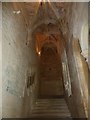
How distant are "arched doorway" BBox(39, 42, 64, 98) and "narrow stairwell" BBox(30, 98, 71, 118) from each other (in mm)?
4284

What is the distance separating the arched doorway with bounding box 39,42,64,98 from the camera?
14.6 m

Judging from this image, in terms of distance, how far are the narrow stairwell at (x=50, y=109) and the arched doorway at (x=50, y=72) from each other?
4284 mm

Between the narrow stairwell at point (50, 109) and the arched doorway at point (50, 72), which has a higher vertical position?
the arched doorway at point (50, 72)

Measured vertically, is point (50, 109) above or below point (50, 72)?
below

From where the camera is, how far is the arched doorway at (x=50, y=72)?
14.6 metres

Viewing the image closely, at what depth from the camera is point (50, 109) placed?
28.9 ft

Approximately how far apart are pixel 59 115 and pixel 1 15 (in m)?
5.07

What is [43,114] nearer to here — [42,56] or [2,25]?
[2,25]

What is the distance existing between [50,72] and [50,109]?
663 cm

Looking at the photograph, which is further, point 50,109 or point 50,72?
point 50,72

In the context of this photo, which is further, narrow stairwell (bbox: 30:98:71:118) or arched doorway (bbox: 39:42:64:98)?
arched doorway (bbox: 39:42:64:98)

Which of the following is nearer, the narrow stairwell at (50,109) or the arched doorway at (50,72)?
the narrow stairwell at (50,109)

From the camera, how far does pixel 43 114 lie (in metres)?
8.21

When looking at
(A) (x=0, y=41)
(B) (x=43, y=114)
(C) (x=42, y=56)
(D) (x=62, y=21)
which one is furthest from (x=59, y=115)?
(C) (x=42, y=56)
